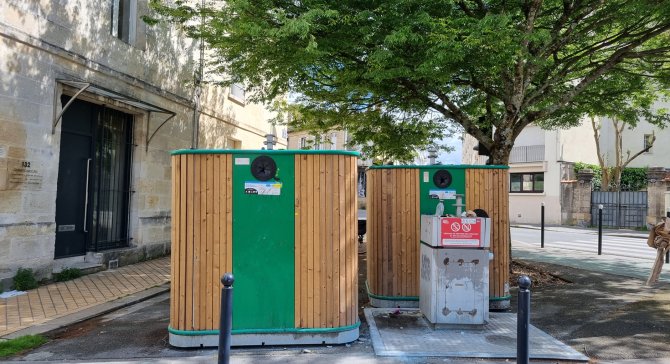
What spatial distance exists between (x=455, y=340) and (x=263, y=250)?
7.29 feet

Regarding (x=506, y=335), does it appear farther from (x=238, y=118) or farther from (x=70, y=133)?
(x=238, y=118)

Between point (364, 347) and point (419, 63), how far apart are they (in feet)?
13.8

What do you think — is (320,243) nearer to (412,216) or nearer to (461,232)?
(461,232)

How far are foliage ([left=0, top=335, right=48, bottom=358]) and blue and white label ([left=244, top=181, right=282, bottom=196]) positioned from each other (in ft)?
→ 9.07

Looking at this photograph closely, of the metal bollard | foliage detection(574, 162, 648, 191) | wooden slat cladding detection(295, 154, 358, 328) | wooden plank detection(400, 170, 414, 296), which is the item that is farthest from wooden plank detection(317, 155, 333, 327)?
foliage detection(574, 162, 648, 191)

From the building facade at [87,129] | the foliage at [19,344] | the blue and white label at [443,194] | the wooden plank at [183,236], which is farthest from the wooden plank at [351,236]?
the building facade at [87,129]

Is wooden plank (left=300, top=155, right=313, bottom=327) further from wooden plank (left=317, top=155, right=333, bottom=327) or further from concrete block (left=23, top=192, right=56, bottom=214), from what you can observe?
concrete block (left=23, top=192, right=56, bottom=214)

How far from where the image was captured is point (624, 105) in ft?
35.2

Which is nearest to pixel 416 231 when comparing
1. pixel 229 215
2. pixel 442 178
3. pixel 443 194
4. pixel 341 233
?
pixel 443 194

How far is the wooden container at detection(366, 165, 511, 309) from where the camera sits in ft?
21.8

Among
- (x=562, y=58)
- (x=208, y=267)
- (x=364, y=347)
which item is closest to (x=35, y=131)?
(x=208, y=267)

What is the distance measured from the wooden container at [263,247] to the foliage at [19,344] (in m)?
1.56

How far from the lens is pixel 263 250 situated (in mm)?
5047

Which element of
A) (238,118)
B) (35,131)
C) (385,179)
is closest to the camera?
(385,179)
